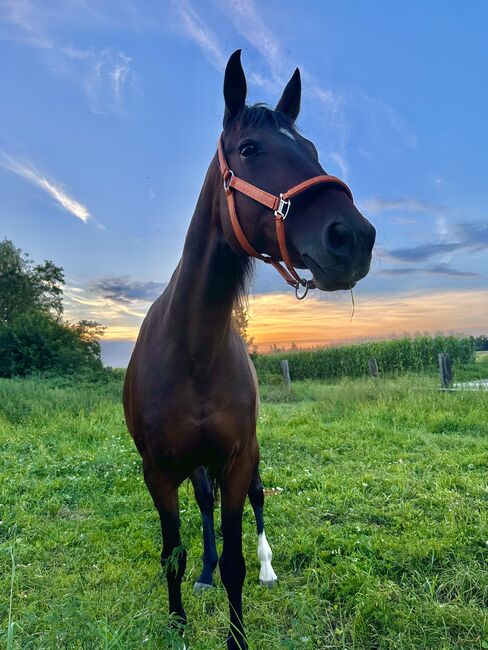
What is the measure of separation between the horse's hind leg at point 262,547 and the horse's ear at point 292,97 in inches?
97.7

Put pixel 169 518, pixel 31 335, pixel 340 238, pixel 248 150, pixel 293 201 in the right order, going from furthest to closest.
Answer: pixel 31 335
pixel 169 518
pixel 248 150
pixel 293 201
pixel 340 238

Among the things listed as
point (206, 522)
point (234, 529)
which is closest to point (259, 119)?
point (234, 529)

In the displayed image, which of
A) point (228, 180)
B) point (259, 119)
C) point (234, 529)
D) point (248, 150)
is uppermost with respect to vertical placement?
point (259, 119)

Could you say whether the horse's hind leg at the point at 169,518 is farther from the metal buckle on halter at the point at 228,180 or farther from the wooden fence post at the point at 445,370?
the wooden fence post at the point at 445,370

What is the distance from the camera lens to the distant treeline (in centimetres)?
2392

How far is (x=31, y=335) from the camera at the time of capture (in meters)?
21.2

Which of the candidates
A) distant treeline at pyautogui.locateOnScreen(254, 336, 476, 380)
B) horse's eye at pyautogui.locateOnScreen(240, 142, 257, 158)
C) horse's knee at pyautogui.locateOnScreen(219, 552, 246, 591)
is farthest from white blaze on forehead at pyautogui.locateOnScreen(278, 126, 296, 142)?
distant treeline at pyautogui.locateOnScreen(254, 336, 476, 380)

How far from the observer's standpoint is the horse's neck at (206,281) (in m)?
2.20

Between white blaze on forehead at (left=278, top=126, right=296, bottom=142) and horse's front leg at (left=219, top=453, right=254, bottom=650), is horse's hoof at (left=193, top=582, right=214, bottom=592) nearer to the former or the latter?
horse's front leg at (left=219, top=453, right=254, bottom=650)

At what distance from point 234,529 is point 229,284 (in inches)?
54.1

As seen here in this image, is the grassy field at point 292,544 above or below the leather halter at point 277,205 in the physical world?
below

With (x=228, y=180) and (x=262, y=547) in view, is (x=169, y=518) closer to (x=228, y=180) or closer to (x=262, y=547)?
(x=262, y=547)

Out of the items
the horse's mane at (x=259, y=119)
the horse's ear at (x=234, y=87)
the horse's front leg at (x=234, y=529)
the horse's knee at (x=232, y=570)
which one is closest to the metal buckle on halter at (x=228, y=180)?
the horse's mane at (x=259, y=119)

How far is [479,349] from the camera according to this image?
27.1 metres
